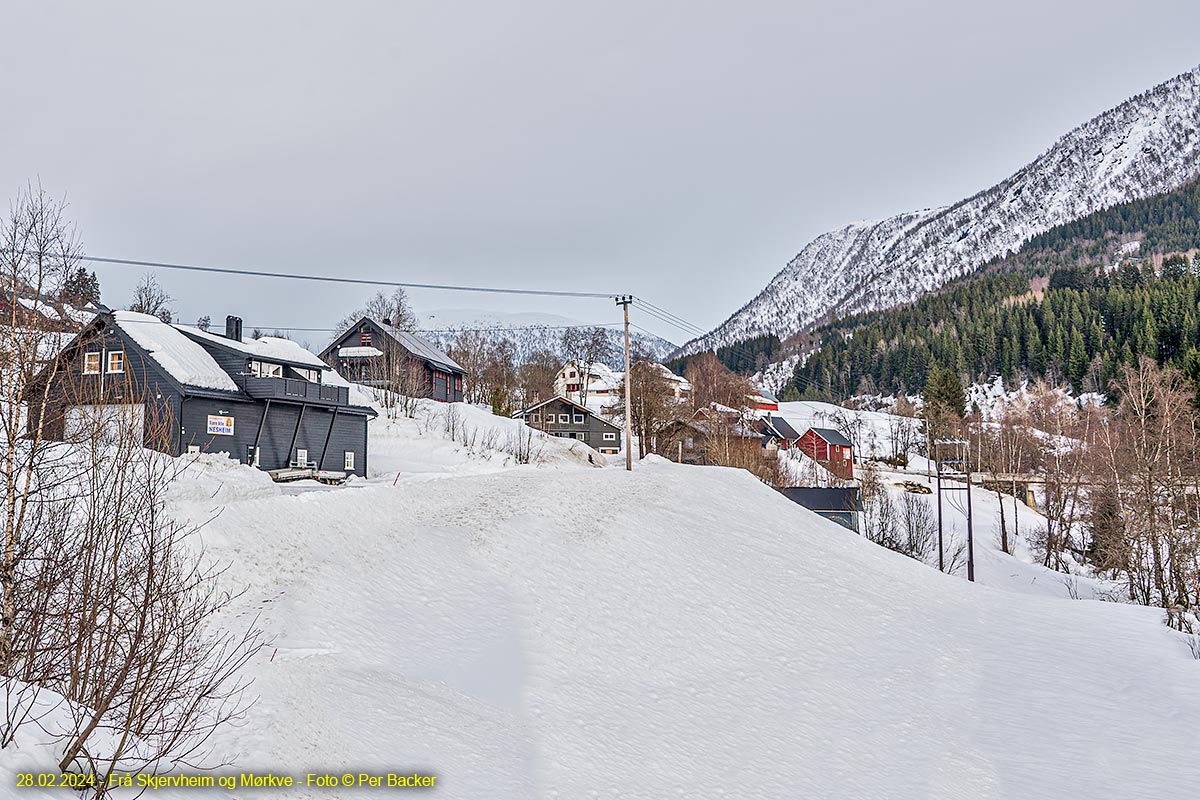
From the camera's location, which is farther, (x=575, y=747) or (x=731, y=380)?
(x=731, y=380)

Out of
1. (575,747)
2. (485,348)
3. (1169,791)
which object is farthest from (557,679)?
(485,348)

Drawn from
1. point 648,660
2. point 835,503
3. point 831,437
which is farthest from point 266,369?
point 831,437

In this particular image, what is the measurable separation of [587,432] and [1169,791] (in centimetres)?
6219

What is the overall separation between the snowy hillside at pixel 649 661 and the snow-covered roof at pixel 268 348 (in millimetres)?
11140

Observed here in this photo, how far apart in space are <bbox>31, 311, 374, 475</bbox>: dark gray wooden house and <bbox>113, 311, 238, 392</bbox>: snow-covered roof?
5 centimetres

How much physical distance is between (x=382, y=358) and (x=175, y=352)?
1014 inches

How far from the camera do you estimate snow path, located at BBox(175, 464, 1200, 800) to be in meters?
10.9

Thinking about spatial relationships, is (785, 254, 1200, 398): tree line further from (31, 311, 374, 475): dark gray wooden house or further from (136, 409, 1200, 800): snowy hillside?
(31, 311, 374, 475): dark gray wooden house

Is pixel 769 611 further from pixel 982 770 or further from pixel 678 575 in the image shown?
pixel 982 770

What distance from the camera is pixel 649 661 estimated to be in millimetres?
15180

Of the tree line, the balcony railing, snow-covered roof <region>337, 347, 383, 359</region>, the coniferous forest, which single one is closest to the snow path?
the balcony railing

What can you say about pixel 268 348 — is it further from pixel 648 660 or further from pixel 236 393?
pixel 648 660

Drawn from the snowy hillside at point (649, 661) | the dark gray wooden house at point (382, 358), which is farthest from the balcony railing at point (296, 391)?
the dark gray wooden house at point (382, 358)

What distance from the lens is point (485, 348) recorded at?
90562 mm
